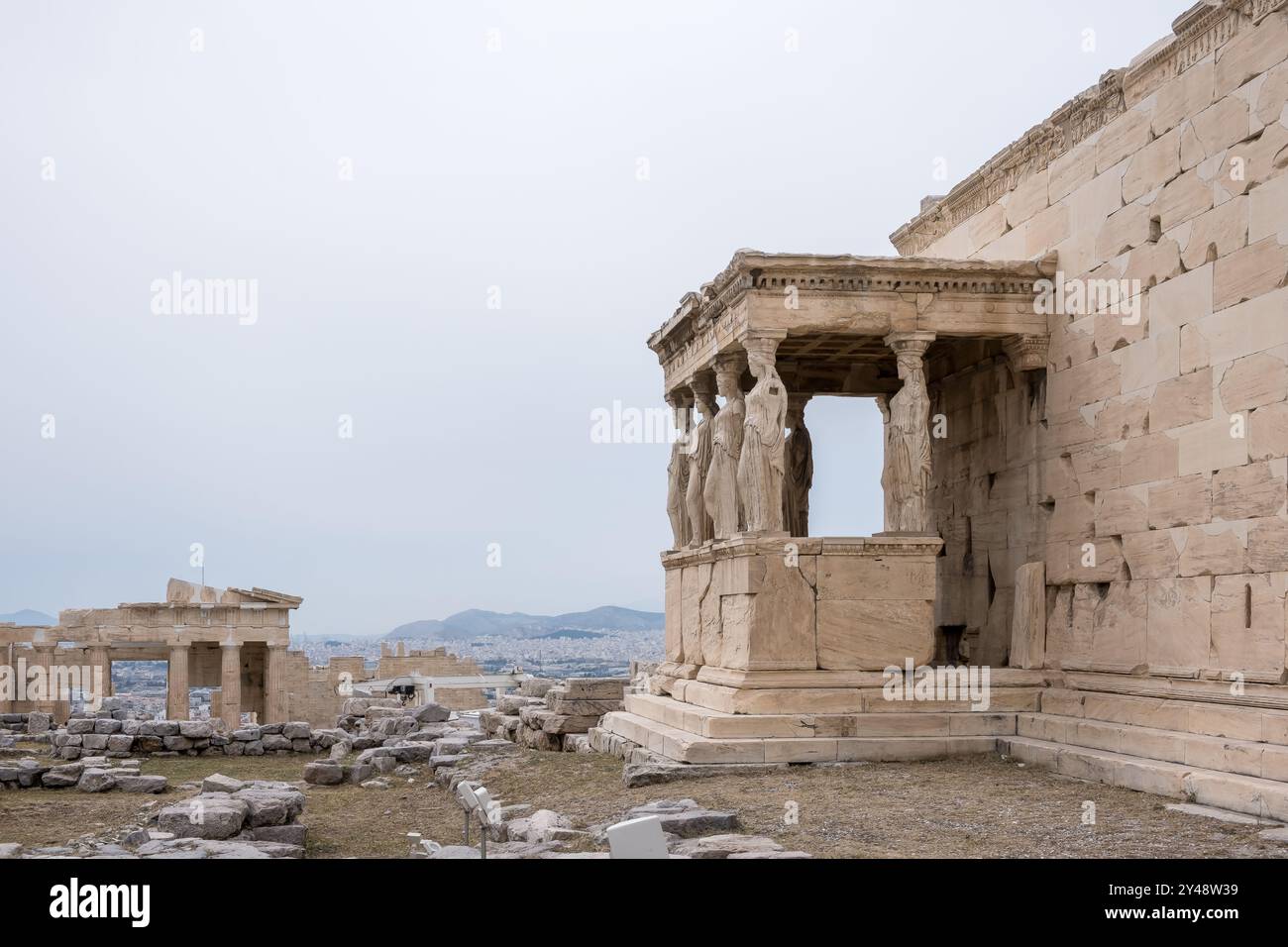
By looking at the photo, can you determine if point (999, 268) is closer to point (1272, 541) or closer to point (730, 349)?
point (730, 349)

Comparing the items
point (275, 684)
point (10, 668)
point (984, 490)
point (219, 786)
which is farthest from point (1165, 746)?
point (10, 668)

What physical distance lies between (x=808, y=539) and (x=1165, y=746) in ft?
11.8

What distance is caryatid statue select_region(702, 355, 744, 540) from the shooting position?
14.0 meters

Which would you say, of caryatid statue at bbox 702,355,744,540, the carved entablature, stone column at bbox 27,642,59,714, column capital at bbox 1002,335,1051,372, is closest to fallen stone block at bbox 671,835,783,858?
caryatid statue at bbox 702,355,744,540

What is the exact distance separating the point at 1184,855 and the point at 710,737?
5.19 meters

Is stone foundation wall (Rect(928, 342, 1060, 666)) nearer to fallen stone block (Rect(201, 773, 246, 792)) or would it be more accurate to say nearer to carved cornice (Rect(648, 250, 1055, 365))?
carved cornice (Rect(648, 250, 1055, 365))

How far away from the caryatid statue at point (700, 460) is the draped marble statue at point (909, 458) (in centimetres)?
239

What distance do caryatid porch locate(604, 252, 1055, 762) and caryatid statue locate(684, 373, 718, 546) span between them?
669mm

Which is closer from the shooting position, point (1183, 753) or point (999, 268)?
point (1183, 753)

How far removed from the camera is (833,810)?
9742 mm

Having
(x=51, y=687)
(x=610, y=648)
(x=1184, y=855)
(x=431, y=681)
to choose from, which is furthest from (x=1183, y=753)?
(x=610, y=648)

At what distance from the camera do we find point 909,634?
12953 mm

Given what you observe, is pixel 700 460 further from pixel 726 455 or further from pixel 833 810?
pixel 833 810
